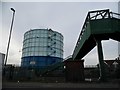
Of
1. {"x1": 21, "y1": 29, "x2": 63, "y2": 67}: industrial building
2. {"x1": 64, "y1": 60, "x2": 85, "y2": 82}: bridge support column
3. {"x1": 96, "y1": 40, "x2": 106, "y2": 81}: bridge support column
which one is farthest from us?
{"x1": 21, "y1": 29, "x2": 63, "y2": 67}: industrial building

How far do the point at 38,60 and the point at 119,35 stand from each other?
86.1 feet

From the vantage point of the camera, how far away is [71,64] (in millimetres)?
22016

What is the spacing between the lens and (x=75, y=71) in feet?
71.3

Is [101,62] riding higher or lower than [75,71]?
higher

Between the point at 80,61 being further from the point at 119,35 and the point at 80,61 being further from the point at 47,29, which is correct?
the point at 47,29

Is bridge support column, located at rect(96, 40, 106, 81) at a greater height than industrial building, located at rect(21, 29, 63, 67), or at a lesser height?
lesser

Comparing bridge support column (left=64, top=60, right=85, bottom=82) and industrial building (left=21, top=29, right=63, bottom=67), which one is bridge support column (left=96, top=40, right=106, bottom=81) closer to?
bridge support column (left=64, top=60, right=85, bottom=82)

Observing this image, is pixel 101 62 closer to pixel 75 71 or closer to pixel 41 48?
pixel 75 71

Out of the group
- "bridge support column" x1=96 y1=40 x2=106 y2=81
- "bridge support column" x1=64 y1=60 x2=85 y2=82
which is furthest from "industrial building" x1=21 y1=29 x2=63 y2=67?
"bridge support column" x1=96 y1=40 x2=106 y2=81

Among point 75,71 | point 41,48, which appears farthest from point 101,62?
point 41,48

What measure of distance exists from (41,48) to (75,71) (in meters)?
21.7

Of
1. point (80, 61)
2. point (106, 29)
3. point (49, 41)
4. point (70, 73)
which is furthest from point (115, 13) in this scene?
point (49, 41)

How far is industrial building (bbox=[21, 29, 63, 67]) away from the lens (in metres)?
42.4

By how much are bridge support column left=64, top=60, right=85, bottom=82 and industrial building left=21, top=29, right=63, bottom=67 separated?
2091 centimetres
